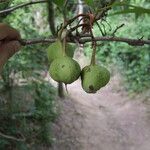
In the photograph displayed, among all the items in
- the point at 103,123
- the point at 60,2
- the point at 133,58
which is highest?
the point at 60,2

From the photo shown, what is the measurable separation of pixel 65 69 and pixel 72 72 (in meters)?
0.03

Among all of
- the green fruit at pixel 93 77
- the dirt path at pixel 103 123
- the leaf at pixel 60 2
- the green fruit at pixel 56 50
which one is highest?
the leaf at pixel 60 2

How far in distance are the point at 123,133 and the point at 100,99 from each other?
2.40 metres

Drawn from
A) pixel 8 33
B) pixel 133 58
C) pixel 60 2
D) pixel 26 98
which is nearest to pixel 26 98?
pixel 26 98

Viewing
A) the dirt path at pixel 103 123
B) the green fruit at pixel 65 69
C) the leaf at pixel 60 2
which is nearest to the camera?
the green fruit at pixel 65 69

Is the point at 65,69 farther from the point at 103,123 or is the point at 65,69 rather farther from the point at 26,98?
the point at 103,123

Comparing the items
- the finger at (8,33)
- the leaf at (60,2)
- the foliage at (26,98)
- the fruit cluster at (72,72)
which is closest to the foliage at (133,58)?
the foliage at (26,98)

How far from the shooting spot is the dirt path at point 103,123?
7984 millimetres

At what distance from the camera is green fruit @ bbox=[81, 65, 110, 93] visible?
4.33 feet

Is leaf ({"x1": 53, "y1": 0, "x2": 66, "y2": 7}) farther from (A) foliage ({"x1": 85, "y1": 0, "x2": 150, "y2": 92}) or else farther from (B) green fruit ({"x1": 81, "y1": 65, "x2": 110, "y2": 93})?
(A) foliage ({"x1": 85, "y1": 0, "x2": 150, "y2": 92})

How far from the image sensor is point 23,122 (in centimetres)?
627

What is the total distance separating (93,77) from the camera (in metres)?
1.32

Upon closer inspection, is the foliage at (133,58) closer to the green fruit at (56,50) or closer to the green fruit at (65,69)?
the green fruit at (56,50)

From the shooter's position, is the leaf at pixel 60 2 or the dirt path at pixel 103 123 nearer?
the leaf at pixel 60 2
